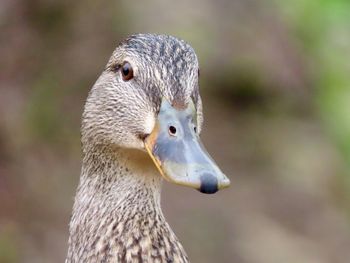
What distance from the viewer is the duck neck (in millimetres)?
3750

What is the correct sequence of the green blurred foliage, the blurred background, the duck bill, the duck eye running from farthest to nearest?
the green blurred foliage
the blurred background
the duck eye
the duck bill

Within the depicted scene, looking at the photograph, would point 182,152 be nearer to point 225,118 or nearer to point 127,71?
point 127,71

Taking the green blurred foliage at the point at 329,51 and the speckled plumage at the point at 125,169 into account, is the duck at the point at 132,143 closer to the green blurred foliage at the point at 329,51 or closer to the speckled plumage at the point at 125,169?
the speckled plumage at the point at 125,169

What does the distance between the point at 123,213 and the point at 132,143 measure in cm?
27

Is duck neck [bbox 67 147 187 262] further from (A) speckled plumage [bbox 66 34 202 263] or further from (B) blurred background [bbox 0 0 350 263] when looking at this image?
(B) blurred background [bbox 0 0 350 263]

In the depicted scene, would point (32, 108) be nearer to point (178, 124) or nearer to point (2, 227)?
point (2, 227)

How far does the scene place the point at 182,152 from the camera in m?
3.41

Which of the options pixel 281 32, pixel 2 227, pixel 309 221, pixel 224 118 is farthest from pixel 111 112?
pixel 281 32

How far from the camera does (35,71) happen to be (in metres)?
7.32

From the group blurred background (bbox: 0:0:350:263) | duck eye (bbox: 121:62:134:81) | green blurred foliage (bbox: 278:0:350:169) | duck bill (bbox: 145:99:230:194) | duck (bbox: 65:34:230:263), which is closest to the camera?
duck bill (bbox: 145:99:230:194)

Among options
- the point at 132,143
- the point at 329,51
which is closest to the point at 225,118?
the point at 329,51

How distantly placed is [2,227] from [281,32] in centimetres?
270

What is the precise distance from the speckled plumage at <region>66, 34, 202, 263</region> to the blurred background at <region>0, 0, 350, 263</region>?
2.70 meters

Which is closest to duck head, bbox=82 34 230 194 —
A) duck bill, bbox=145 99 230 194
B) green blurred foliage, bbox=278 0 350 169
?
duck bill, bbox=145 99 230 194
